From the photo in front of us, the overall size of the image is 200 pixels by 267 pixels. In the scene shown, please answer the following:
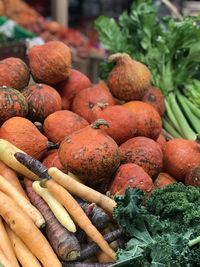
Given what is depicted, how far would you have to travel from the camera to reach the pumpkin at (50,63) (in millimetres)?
1863

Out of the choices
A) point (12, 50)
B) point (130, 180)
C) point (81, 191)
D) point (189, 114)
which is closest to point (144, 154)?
point (130, 180)

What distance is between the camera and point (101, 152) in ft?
4.80

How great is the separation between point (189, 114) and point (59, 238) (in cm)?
125

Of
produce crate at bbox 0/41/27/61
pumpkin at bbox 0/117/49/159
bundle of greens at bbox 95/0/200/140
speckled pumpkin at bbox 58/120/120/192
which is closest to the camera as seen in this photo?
speckled pumpkin at bbox 58/120/120/192

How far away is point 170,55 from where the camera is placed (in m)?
2.47

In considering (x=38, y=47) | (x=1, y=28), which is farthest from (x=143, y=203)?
(x=1, y=28)

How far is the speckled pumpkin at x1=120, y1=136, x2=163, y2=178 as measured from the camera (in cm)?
160

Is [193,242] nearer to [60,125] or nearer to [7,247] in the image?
[7,247]

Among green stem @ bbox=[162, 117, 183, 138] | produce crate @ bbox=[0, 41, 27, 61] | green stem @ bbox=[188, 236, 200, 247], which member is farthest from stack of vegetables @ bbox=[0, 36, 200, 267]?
produce crate @ bbox=[0, 41, 27, 61]

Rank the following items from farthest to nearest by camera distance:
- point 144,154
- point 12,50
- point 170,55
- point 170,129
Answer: point 12,50
point 170,55
point 170,129
point 144,154

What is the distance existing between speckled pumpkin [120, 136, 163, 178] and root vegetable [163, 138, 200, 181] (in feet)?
0.24

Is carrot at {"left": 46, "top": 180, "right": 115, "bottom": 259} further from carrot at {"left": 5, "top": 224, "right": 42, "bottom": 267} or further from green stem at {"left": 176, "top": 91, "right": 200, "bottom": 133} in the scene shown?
green stem at {"left": 176, "top": 91, "right": 200, "bottom": 133}

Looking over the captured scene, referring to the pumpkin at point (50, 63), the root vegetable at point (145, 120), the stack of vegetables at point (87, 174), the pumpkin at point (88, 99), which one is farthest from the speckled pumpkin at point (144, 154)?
the pumpkin at point (50, 63)

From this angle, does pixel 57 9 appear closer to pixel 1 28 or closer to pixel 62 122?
pixel 1 28
